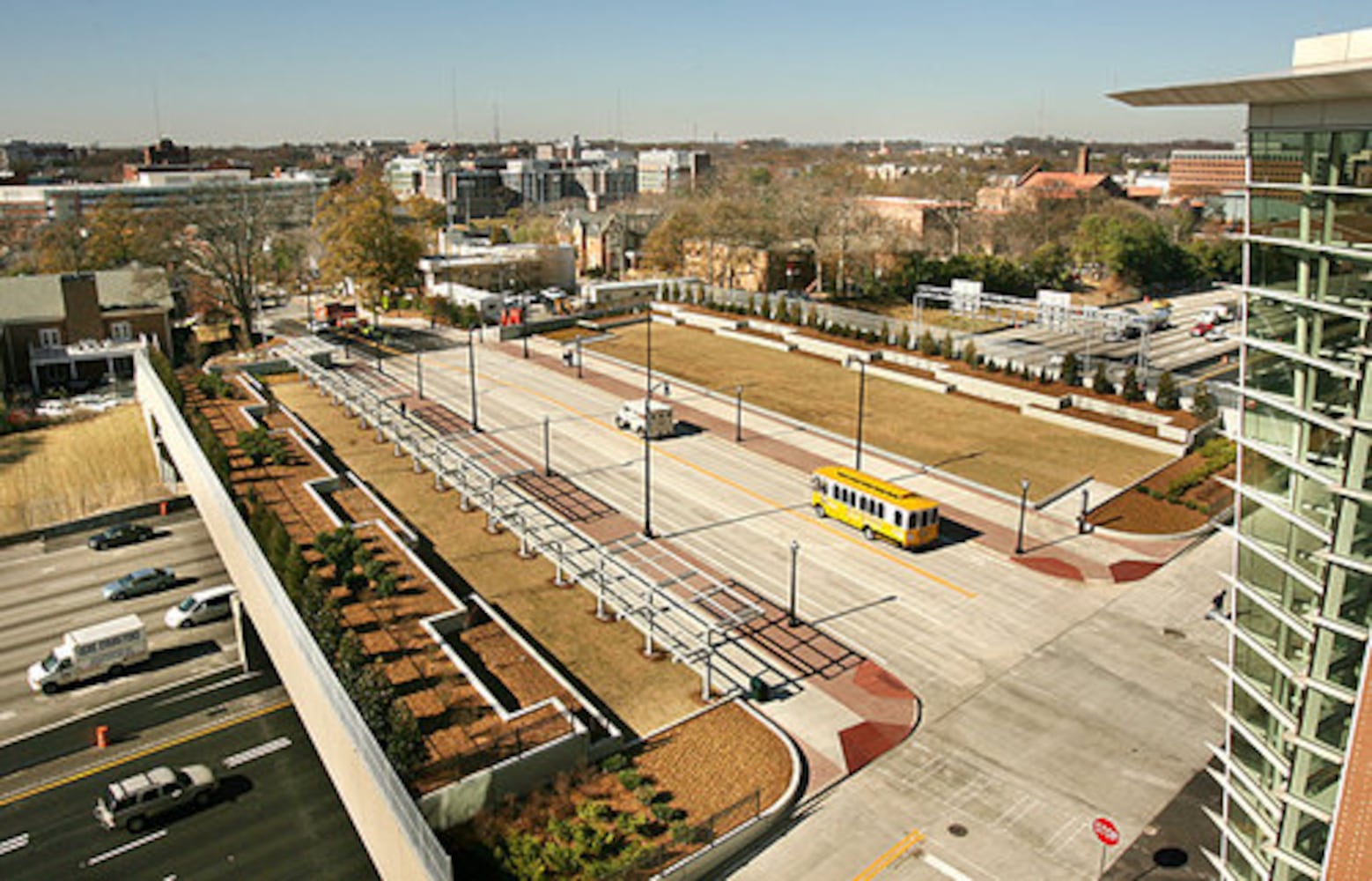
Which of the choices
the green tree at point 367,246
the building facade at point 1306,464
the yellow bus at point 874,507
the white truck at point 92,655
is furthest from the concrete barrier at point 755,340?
the building facade at point 1306,464

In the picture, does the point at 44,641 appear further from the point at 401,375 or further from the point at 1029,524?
the point at 1029,524

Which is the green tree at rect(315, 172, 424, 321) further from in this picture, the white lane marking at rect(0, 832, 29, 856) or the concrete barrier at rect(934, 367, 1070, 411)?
the white lane marking at rect(0, 832, 29, 856)

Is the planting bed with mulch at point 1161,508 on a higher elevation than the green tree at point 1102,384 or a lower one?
lower

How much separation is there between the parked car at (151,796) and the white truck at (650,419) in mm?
21658

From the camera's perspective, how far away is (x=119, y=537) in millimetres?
35250

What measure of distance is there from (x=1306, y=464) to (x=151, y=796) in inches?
861

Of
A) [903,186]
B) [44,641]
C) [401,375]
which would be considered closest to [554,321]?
[401,375]

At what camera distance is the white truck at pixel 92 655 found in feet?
82.8

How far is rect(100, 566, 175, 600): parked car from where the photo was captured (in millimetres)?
30812

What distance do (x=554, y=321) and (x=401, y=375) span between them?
14.0 metres

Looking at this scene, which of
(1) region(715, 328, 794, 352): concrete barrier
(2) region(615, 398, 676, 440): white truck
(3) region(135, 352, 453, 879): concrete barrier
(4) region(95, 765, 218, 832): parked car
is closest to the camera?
(3) region(135, 352, 453, 879): concrete barrier

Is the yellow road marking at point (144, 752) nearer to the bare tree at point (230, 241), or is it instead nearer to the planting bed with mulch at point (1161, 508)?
the planting bed with mulch at point (1161, 508)

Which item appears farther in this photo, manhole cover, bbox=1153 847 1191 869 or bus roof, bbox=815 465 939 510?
bus roof, bbox=815 465 939 510

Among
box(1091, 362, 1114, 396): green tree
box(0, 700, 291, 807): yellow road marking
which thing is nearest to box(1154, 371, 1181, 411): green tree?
box(1091, 362, 1114, 396): green tree
